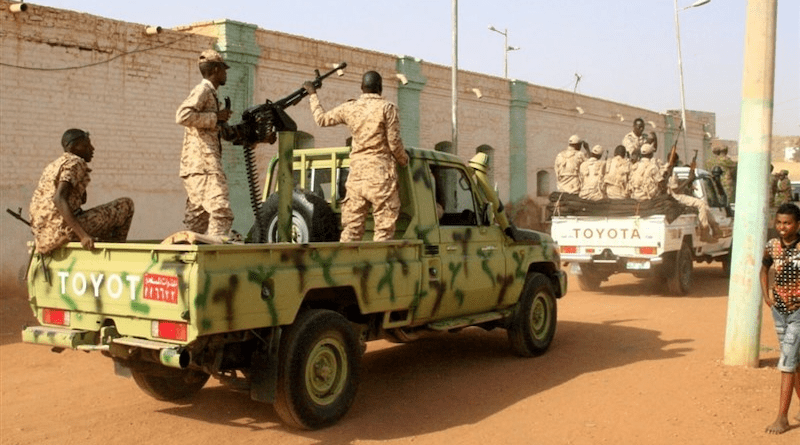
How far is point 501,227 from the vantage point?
786 cm

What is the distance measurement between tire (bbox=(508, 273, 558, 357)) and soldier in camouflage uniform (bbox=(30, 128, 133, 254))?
12.2 feet

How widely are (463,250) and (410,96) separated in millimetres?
13200

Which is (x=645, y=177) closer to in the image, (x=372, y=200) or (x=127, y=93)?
(x=372, y=200)

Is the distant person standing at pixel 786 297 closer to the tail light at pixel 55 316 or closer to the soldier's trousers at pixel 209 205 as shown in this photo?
the soldier's trousers at pixel 209 205

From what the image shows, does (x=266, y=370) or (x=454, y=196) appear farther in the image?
(x=454, y=196)

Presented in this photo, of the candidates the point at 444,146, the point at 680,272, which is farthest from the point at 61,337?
the point at 444,146

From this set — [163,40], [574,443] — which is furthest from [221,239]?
[163,40]

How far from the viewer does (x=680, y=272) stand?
12.8 meters

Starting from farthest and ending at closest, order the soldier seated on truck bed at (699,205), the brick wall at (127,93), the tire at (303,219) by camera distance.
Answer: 1. the soldier seated on truck bed at (699,205)
2. the brick wall at (127,93)
3. the tire at (303,219)

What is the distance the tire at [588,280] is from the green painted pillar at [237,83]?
20.7 feet

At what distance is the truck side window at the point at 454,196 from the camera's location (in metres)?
7.36

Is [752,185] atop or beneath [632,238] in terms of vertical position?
atop

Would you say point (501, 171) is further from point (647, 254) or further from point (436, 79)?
point (647, 254)

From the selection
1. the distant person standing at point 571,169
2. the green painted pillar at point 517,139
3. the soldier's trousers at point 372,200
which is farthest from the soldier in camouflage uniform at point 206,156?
the green painted pillar at point 517,139
